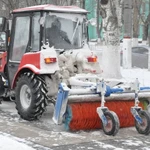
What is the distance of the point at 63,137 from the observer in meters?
7.06

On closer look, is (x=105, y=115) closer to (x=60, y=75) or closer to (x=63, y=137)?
(x=63, y=137)

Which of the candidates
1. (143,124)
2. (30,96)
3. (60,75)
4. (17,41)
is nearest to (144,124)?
(143,124)

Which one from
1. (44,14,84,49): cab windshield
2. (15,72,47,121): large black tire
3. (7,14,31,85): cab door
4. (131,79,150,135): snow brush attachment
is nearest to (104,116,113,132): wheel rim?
(131,79,150,135): snow brush attachment

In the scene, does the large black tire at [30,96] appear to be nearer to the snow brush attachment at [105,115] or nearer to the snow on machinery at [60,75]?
the snow on machinery at [60,75]

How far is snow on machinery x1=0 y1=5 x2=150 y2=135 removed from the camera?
738 cm

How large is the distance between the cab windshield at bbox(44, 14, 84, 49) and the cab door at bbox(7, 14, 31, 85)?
0.48 meters

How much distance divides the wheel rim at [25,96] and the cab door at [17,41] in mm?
794

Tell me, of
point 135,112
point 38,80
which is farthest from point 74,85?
point 135,112

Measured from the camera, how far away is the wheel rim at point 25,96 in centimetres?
845

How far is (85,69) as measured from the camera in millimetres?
8602

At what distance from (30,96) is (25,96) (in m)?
0.23

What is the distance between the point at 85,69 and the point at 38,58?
3.37 feet

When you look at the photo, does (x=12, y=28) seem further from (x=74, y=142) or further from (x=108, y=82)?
(x=74, y=142)

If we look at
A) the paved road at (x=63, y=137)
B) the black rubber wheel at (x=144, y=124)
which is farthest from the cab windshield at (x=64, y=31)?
the black rubber wheel at (x=144, y=124)
